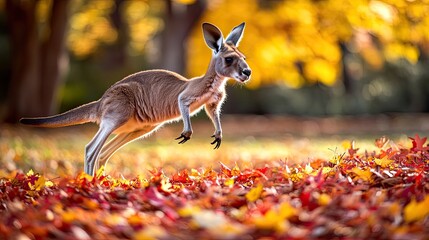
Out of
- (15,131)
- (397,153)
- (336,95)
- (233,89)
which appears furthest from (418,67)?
(397,153)

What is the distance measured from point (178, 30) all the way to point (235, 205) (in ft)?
58.1

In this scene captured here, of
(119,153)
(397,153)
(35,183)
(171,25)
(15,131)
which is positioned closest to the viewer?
(35,183)

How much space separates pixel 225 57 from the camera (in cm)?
634

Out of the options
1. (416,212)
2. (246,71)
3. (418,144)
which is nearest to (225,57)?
(246,71)

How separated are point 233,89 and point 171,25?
22.6ft

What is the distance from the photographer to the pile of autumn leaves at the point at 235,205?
343 centimetres

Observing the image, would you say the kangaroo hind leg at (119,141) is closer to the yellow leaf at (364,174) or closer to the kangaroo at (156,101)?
Result: the kangaroo at (156,101)

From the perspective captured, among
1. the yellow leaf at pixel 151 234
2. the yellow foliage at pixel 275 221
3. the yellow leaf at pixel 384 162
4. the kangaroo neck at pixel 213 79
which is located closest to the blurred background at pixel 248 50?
the kangaroo neck at pixel 213 79

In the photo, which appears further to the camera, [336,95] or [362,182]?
[336,95]

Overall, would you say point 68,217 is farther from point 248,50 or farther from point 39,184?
point 248,50

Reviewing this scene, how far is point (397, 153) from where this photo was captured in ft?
20.4

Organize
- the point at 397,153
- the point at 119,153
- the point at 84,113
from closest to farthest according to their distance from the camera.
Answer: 1. the point at 397,153
2. the point at 84,113
3. the point at 119,153

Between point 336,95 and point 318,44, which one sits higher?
point 318,44

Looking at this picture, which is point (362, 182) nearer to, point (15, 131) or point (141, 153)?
point (141, 153)
